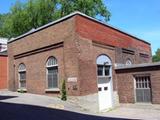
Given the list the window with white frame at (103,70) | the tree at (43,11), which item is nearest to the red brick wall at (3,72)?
the window with white frame at (103,70)

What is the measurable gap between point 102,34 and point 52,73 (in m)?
5.34

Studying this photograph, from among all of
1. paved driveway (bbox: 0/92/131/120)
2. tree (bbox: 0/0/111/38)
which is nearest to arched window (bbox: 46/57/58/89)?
paved driveway (bbox: 0/92/131/120)

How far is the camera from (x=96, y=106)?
75.9 feet

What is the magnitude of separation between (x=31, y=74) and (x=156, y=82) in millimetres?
11054

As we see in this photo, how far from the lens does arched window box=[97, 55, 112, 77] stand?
24.8 metres

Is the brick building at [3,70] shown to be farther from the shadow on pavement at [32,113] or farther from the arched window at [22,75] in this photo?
the shadow on pavement at [32,113]

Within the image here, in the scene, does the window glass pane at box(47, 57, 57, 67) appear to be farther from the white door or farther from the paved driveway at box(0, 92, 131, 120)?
the paved driveway at box(0, 92, 131, 120)

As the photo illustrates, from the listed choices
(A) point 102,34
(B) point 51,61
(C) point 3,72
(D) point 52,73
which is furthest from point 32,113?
(C) point 3,72

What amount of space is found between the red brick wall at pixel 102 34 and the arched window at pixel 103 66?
1.43 meters

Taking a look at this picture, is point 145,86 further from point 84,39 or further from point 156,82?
point 84,39

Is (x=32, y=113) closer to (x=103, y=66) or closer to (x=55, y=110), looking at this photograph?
(x=55, y=110)

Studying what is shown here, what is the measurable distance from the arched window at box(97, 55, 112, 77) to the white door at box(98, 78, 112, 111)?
0.67 meters

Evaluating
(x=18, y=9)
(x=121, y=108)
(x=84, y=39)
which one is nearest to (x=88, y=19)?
(x=84, y=39)

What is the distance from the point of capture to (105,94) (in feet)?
83.3
